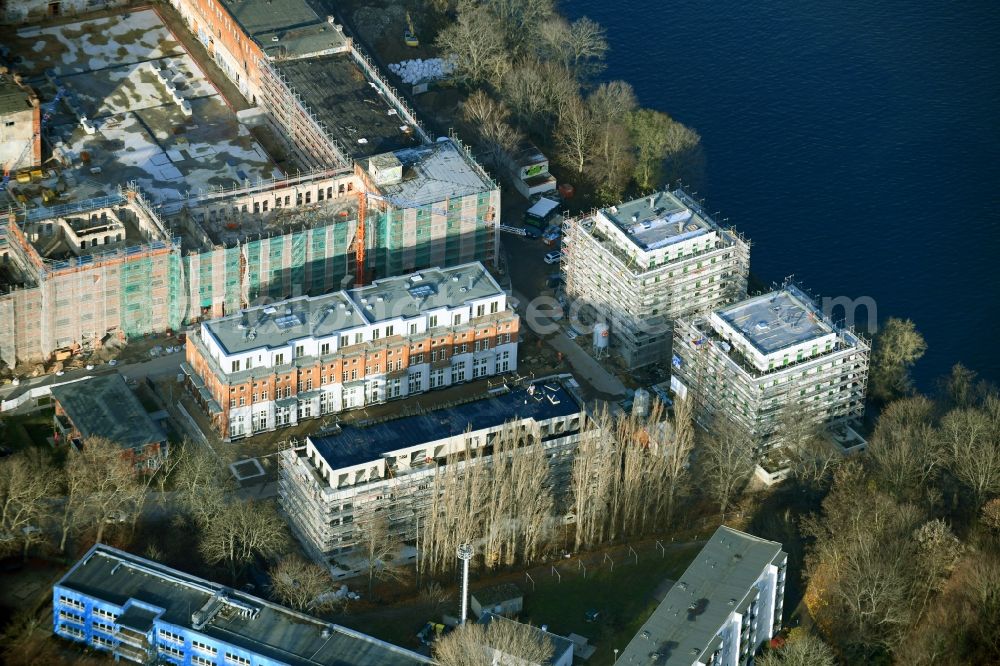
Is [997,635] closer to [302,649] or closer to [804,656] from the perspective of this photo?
[804,656]

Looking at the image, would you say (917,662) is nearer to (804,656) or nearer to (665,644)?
(804,656)

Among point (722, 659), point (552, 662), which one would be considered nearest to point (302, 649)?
point (552, 662)

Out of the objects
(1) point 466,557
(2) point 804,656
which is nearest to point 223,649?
(1) point 466,557

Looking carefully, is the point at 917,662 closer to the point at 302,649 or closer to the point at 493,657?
the point at 493,657

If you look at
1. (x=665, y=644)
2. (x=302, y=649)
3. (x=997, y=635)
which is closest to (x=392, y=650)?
(x=302, y=649)
